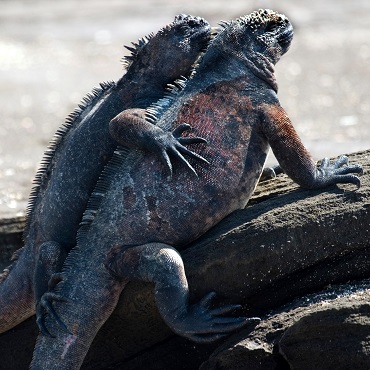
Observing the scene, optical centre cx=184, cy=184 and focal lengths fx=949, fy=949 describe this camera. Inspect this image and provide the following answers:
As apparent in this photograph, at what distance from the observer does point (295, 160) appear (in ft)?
18.9

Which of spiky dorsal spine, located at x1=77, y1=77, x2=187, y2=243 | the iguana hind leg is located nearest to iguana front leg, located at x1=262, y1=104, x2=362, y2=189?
spiky dorsal spine, located at x1=77, y1=77, x2=187, y2=243

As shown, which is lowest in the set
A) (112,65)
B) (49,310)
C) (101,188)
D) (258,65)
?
(112,65)

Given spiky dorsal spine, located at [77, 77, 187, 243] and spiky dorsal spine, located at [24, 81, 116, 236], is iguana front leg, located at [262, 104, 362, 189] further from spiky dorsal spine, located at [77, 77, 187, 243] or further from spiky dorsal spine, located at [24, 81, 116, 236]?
spiky dorsal spine, located at [24, 81, 116, 236]

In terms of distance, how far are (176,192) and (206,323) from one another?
2.67 feet

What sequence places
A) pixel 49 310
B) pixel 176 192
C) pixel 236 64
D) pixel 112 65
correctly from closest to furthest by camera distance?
pixel 49 310, pixel 176 192, pixel 236 64, pixel 112 65

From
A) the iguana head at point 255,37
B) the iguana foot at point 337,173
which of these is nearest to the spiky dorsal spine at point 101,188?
the iguana head at point 255,37

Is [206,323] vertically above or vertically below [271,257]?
below

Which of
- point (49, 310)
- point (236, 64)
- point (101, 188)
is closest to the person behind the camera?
point (49, 310)

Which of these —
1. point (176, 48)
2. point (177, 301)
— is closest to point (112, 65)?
point (176, 48)

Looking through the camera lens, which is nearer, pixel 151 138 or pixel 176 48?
pixel 151 138

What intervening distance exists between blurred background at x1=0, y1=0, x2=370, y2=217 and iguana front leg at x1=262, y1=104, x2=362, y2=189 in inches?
92.1

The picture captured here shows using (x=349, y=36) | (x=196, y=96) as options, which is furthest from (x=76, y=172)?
(x=349, y=36)

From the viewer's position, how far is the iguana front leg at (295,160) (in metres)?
5.74

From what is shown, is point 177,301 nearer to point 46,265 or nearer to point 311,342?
point 311,342
